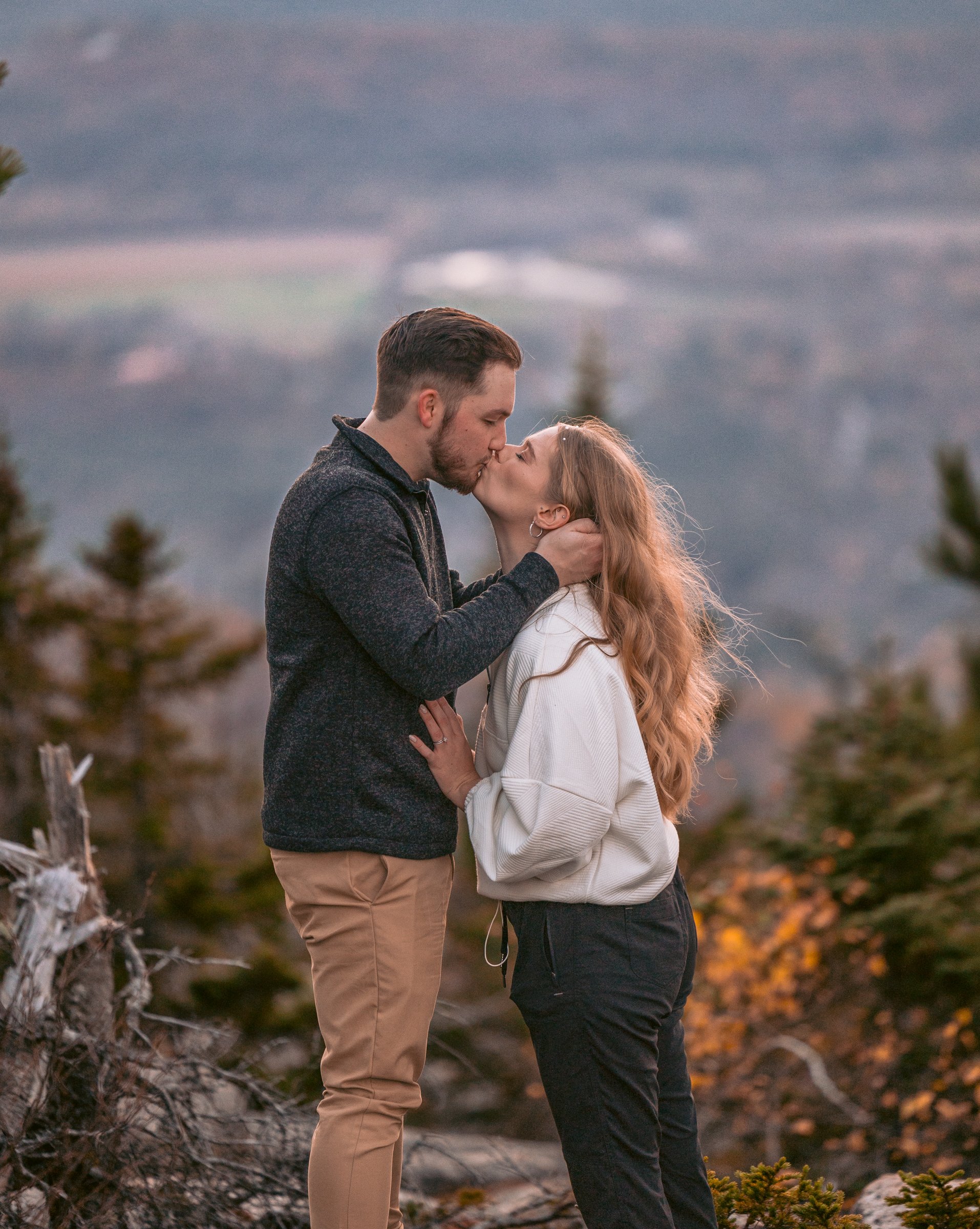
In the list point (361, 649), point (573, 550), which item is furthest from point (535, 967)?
point (573, 550)

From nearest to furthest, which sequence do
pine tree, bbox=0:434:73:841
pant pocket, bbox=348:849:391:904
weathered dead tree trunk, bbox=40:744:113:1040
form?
pant pocket, bbox=348:849:391:904 → weathered dead tree trunk, bbox=40:744:113:1040 → pine tree, bbox=0:434:73:841

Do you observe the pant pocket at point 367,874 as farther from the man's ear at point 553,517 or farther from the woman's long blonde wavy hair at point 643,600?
the man's ear at point 553,517

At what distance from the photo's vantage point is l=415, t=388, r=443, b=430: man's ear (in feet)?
8.16

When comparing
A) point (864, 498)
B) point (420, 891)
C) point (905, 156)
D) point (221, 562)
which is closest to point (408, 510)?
point (420, 891)

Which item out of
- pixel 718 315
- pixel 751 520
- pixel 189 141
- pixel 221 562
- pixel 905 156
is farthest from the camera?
pixel 905 156

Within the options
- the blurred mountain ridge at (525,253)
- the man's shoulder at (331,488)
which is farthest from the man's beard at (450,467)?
the blurred mountain ridge at (525,253)

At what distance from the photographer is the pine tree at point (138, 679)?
8555 millimetres

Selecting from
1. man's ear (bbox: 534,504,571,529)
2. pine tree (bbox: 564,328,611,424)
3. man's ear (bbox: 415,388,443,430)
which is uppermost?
pine tree (bbox: 564,328,611,424)

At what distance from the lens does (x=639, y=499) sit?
8.42 ft

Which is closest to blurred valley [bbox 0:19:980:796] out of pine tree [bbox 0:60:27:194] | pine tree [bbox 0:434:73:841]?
pine tree [bbox 0:434:73:841]

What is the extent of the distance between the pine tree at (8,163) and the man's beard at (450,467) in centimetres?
142

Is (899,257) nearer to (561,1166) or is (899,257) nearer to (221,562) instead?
(221,562)

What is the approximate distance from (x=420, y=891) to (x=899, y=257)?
10762 cm

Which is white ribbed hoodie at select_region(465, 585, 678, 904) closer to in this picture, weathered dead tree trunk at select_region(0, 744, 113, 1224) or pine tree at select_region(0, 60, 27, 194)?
weathered dead tree trunk at select_region(0, 744, 113, 1224)
